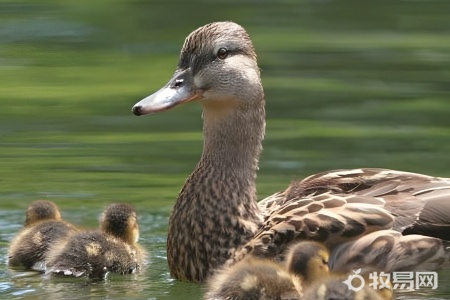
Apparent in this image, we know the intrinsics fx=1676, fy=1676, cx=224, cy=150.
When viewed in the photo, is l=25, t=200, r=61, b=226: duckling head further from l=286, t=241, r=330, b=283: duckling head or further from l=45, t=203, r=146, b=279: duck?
l=286, t=241, r=330, b=283: duckling head

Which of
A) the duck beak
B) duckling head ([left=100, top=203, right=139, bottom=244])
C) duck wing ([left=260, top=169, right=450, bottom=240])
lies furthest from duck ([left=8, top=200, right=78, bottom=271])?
duck wing ([left=260, top=169, right=450, bottom=240])

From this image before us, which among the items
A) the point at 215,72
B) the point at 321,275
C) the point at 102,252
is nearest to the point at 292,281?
the point at 321,275

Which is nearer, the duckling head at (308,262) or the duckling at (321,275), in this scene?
the duckling at (321,275)

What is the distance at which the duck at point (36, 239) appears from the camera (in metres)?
8.25

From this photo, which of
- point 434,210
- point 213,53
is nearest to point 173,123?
point 213,53

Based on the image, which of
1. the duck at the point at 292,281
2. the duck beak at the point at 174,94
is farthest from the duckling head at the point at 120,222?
the duck at the point at 292,281

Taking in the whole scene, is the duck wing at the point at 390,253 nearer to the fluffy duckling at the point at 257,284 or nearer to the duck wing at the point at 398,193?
the duck wing at the point at 398,193

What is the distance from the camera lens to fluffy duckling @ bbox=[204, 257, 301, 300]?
695 centimetres

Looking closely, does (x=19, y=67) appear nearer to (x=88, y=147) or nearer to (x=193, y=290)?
(x=88, y=147)

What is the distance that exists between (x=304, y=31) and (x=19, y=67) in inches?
94.8

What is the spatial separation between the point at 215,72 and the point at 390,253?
1.30 meters

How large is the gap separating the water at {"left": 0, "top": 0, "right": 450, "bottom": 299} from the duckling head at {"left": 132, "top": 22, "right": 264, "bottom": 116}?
915 mm

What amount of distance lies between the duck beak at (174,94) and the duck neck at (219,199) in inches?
7.4

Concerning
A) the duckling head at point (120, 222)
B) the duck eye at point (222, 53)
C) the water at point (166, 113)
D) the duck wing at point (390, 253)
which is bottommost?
the duck wing at point (390, 253)
